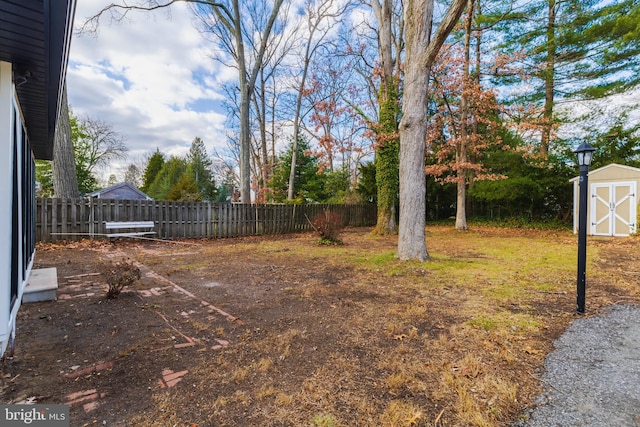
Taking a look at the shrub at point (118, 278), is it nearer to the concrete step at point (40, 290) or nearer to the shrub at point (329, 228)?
the concrete step at point (40, 290)

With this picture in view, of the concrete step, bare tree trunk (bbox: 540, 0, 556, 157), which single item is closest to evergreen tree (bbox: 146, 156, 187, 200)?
the concrete step

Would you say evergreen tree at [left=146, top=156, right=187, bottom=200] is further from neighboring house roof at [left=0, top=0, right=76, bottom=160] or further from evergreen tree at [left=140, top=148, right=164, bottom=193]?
neighboring house roof at [left=0, top=0, right=76, bottom=160]

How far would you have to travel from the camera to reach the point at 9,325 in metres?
2.26

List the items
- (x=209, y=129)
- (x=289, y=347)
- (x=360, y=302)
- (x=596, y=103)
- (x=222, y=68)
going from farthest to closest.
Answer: (x=209, y=129) < (x=222, y=68) < (x=596, y=103) < (x=360, y=302) < (x=289, y=347)

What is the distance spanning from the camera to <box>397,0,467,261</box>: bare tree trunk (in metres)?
6.16

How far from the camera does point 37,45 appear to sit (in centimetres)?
211

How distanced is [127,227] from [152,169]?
2797 cm

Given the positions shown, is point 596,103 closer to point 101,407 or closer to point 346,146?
point 346,146

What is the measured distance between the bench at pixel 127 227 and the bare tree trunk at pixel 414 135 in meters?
7.98

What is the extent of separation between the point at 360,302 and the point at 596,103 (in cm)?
1674

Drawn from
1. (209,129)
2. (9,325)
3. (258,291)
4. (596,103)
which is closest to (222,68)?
(209,129)

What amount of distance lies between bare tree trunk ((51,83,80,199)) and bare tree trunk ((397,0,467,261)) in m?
9.94

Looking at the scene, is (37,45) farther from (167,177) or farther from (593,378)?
(167,177)

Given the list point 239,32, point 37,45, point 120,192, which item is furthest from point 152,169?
point 37,45
